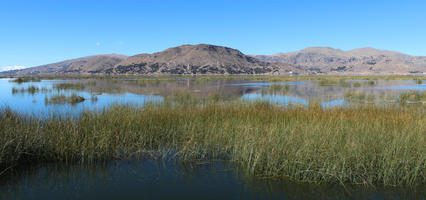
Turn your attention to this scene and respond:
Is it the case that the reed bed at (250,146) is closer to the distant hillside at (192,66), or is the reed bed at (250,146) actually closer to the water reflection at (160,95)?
the water reflection at (160,95)

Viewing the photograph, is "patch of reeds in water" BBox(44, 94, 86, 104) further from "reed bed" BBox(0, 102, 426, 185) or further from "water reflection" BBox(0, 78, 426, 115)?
"reed bed" BBox(0, 102, 426, 185)

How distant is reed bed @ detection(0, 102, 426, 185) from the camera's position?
19.7ft

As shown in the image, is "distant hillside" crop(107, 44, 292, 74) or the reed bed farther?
"distant hillside" crop(107, 44, 292, 74)

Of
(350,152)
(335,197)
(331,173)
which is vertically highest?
(350,152)

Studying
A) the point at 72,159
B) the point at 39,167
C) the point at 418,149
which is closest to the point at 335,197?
the point at 418,149

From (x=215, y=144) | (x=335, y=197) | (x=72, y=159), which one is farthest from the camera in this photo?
(x=215, y=144)

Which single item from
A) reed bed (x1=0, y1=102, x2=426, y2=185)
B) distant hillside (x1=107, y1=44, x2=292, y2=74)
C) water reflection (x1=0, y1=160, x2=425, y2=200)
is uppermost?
distant hillside (x1=107, y1=44, x2=292, y2=74)

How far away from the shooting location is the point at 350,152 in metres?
5.98

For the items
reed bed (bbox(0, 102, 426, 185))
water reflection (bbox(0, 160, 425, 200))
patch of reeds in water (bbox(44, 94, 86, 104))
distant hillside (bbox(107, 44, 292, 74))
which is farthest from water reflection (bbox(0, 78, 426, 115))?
distant hillside (bbox(107, 44, 292, 74))

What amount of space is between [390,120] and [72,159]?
1001cm

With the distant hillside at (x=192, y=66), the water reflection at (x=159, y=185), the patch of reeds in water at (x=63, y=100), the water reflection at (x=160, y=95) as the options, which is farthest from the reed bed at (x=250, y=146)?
the distant hillside at (x=192, y=66)

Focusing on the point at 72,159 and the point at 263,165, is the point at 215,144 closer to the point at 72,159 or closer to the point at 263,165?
the point at 263,165

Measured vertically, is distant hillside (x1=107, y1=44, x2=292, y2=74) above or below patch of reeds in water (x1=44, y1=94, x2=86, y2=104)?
above

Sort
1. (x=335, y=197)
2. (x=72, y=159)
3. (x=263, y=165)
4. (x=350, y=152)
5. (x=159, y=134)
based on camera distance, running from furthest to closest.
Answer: (x=159, y=134) → (x=72, y=159) → (x=263, y=165) → (x=350, y=152) → (x=335, y=197)
